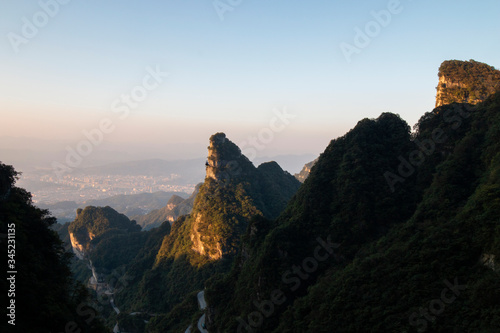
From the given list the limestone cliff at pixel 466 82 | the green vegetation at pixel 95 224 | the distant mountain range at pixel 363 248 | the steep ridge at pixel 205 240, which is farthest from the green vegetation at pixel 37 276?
the green vegetation at pixel 95 224

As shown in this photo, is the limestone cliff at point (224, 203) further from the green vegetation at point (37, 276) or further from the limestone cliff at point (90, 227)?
the limestone cliff at point (90, 227)

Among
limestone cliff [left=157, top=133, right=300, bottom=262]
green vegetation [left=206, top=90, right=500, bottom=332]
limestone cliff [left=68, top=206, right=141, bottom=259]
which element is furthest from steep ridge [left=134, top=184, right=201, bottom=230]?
green vegetation [left=206, top=90, right=500, bottom=332]

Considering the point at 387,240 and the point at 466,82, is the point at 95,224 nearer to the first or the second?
the point at 387,240

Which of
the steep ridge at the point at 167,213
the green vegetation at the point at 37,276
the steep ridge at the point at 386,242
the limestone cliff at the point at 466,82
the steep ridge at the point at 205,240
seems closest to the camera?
the green vegetation at the point at 37,276

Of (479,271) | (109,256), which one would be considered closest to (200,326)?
(479,271)

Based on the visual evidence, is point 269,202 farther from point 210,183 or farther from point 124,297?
point 124,297

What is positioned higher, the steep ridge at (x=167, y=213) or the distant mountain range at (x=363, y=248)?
the steep ridge at (x=167, y=213)

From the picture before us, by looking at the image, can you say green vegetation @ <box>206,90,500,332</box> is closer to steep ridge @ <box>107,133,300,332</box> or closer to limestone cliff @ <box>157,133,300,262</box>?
steep ridge @ <box>107,133,300,332</box>
